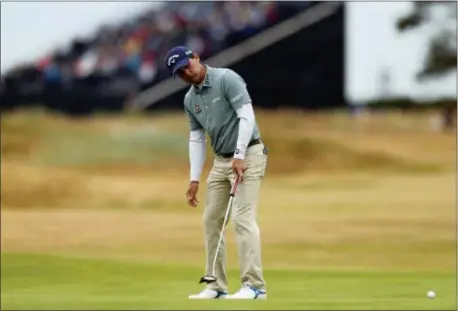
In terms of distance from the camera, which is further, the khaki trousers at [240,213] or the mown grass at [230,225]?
the mown grass at [230,225]

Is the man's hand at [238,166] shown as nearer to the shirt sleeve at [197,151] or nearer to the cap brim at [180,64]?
the shirt sleeve at [197,151]

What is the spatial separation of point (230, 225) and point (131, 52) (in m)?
14.6

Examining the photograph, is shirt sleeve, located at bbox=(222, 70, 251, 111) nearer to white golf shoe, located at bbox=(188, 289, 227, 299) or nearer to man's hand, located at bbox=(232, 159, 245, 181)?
man's hand, located at bbox=(232, 159, 245, 181)

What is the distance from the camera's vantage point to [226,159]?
941 centimetres

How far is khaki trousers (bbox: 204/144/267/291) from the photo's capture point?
368 inches

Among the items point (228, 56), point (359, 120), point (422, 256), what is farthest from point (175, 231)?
point (359, 120)

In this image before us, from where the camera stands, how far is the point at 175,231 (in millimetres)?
28609

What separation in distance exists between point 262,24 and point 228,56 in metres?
2.42

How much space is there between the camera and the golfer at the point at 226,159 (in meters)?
9.09

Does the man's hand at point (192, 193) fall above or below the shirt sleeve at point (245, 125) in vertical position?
below

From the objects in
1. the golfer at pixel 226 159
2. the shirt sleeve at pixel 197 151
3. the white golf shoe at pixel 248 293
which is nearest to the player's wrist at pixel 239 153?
the golfer at pixel 226 159

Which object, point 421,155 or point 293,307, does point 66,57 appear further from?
point 293,307

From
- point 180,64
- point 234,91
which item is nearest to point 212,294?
point 234,91

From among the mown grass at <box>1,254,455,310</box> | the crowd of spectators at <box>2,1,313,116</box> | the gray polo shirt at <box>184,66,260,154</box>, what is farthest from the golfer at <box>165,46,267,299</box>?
the crowd of spectators at <box>2,1,313,116</box>
